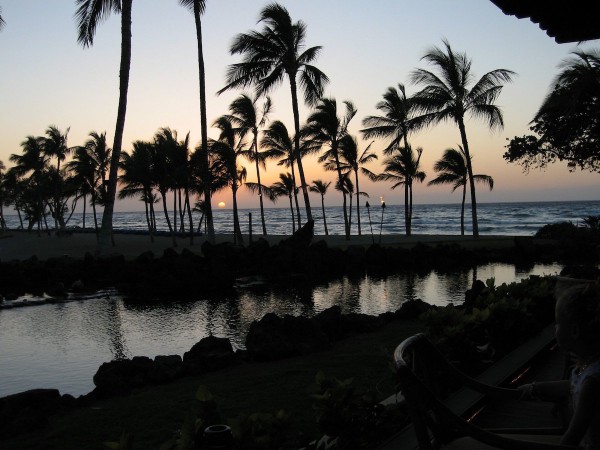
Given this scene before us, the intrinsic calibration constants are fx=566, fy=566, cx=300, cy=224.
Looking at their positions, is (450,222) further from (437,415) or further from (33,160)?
(437,415)

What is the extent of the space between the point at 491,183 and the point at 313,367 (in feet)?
119

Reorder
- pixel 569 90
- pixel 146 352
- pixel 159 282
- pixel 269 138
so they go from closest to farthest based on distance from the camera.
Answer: pixel 146 352 < pixel 569 90 < pixel 159 282 < pixel 269 138

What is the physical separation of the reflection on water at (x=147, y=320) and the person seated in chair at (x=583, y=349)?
749 cm

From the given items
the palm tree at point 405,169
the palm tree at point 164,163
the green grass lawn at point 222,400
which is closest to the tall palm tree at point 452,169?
the palm tree at point 405,169

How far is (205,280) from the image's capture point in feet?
64.7

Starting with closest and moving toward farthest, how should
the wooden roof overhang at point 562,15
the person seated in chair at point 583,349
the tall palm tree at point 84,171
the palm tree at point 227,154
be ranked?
the person seated in chair at point 583,349, the wooden roof overhang at point 562,15, the palm tree at point 227,154, the tall palm tree at point 84,171

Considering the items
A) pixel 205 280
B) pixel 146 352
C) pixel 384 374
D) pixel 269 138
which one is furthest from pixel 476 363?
pixel 269 138

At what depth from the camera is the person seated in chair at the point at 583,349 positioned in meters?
2.12

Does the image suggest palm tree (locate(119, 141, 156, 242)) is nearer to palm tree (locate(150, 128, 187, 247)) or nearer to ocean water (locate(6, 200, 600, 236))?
palm tree (locate(150, 128, 187, 247))

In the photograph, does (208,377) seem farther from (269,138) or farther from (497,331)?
(269,138)

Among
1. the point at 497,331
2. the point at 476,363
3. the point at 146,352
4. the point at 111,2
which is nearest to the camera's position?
the point at 476,363

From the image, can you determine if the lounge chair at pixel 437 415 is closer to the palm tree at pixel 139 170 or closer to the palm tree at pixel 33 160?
the palm tree at pixel 139 170

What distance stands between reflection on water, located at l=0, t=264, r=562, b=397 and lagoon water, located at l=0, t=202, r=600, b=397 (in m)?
0.02

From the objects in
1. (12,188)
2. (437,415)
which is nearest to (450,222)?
(12,188)
